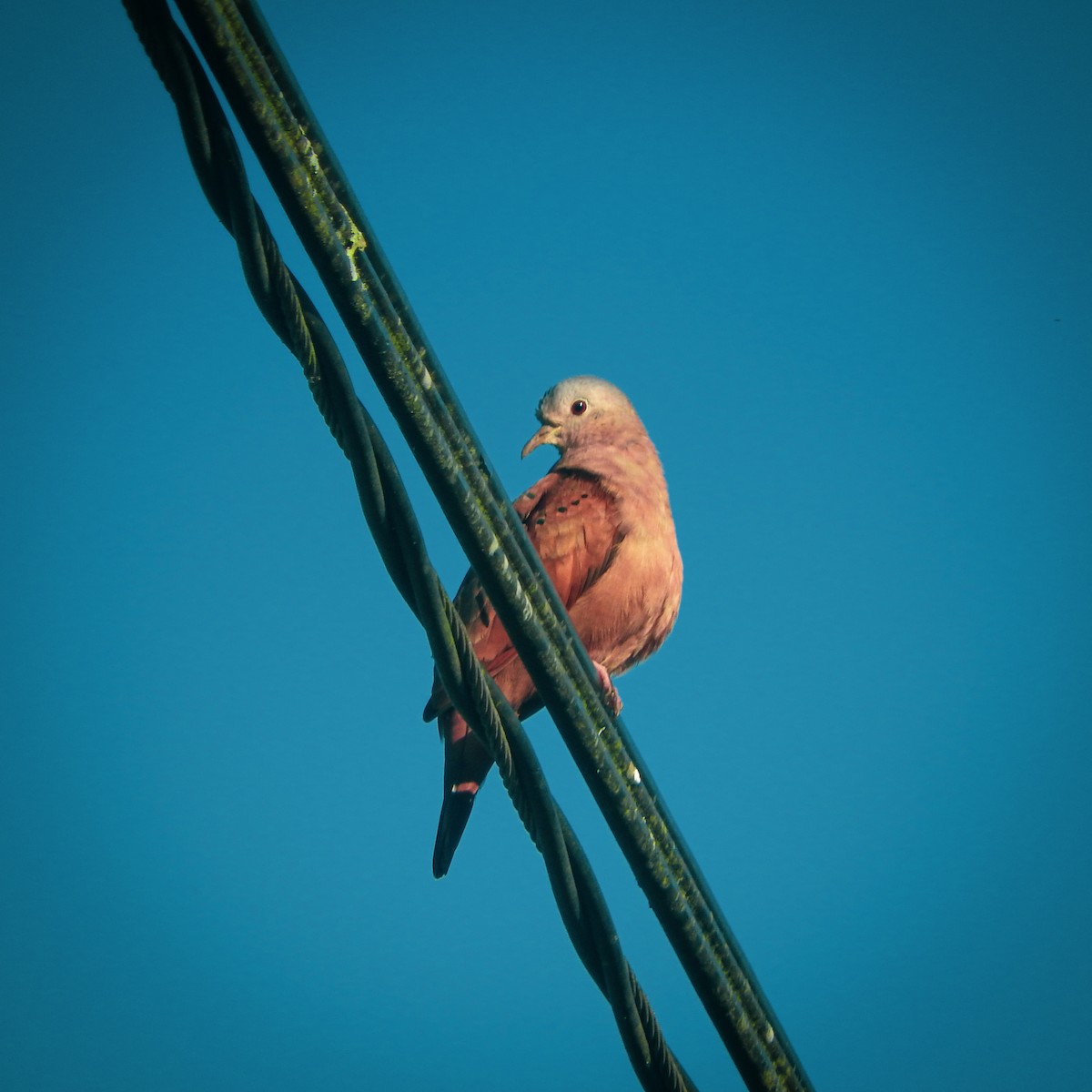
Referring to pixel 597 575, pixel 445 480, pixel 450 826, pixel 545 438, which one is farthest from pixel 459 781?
pixel 445 480

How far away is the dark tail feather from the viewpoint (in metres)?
4.34

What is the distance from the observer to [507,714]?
204cm

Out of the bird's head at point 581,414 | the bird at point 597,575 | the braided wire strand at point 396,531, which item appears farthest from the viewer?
the bird's head at point 581,414

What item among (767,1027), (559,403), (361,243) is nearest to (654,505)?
(559,403)

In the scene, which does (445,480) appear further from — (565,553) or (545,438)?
(545,438)

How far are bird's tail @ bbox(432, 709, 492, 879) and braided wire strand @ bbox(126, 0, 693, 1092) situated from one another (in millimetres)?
2311

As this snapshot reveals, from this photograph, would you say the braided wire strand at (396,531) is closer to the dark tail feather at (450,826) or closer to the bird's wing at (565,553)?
the dark tail feather at (450,826)

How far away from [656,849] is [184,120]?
1.43 metres

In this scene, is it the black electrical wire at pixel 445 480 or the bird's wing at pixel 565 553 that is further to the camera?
the bird's wing at pixel 565 553

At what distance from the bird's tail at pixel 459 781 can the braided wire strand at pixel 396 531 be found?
7.58 feet

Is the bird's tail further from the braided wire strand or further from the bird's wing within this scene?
the braided wire strand

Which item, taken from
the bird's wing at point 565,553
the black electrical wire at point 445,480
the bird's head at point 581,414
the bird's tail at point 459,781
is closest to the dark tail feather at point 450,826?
the bird's tail at point 459,781

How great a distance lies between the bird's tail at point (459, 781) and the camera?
14.7 ft

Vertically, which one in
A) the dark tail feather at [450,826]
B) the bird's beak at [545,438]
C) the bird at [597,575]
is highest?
the bird's beak at [545,438]
